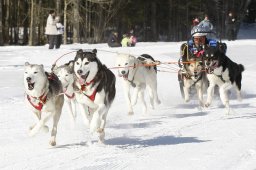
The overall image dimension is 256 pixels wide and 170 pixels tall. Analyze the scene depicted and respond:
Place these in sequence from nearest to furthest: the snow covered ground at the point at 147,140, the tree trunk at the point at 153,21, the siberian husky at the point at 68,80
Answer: the snow covered ground at the point at 147,140
the siberian husky at the point at 68,80
the tree trunk at the point at 153,21

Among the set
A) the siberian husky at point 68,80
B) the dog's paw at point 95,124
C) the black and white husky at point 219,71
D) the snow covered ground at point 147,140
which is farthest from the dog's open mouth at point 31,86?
the black and white husky at point 219,71

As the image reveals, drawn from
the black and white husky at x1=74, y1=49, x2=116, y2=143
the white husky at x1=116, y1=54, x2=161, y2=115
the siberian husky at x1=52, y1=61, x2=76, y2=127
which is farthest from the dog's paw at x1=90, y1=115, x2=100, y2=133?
the white husky at x1=116, y1=54, x2=161, y2=115

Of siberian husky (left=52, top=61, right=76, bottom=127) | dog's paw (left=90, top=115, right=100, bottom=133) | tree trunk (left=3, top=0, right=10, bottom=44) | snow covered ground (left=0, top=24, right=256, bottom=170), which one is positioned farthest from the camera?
tree trunk (left=3, top=0, right=10, bottom=44)

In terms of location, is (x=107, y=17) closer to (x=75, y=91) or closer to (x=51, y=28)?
(x=51, y=28)

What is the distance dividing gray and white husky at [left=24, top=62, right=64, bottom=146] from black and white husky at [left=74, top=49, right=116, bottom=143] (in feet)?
0.95

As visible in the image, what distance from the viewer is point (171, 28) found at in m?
36.7

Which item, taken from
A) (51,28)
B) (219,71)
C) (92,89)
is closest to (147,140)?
(92,89)

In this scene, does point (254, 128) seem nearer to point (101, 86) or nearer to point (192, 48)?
point (101, 86)

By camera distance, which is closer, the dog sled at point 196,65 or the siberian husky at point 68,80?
the siberian husky at point 68,80

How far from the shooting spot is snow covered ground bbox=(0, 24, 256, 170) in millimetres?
4938

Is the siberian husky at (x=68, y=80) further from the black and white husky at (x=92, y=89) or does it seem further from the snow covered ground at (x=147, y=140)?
the black and white husky at (x=92, y=89)

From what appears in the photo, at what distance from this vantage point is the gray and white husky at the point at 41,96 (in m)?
5.50

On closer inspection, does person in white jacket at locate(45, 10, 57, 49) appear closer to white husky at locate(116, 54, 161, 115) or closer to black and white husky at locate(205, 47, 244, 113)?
white husky at locate(116, 54, 161, 115)

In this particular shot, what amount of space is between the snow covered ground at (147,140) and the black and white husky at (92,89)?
0.81ft
